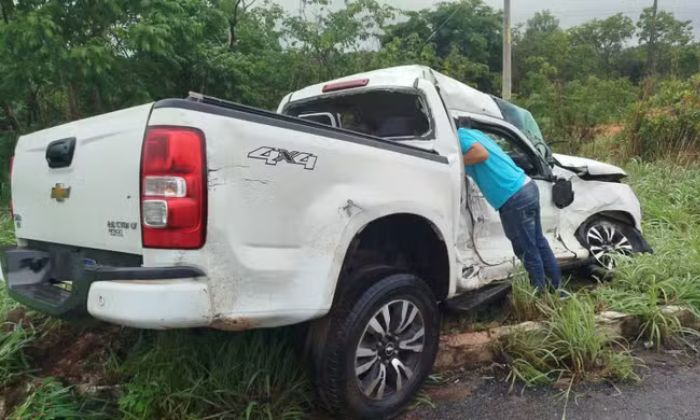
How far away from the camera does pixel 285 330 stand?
3.13m

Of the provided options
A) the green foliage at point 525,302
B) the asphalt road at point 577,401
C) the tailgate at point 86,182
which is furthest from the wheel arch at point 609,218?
the tailgate at point 86,182

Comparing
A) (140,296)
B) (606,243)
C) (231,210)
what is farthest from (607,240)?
(140,296)

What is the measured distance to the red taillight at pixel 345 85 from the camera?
3.94 meters

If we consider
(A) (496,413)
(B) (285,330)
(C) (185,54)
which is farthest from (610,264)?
(C) (185,54)

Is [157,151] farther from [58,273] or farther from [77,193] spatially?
[58,273]

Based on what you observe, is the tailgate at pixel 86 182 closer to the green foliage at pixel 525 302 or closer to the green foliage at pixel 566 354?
the green foliage at pixel 566 354

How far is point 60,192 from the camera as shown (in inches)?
103

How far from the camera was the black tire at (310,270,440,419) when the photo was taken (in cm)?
266

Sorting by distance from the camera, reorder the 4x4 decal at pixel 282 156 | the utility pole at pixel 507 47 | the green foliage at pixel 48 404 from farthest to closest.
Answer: the utility pole at pixel 507 47
the green foliage at pixel 48 404
the 4x4 decal at pixel 282 156

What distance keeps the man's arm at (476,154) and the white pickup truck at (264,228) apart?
0.18 m

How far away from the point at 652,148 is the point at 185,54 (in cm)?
871

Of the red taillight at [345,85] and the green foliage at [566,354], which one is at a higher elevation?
the red taillight at [345,85]

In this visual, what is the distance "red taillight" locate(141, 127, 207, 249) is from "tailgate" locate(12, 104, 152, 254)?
0.12 metres

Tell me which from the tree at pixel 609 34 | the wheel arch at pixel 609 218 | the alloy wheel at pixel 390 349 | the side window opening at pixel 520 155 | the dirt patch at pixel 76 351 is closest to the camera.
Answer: the alloy wheel at pixel 390 349
